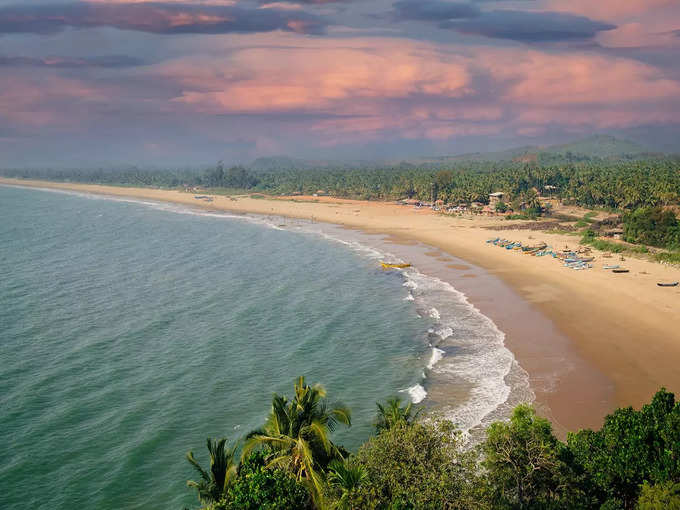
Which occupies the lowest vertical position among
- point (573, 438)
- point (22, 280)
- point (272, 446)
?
point (22, 280)

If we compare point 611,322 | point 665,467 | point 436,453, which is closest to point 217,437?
point 436,453

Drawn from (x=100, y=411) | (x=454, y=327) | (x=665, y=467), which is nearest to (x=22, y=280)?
(x=100, y=411)

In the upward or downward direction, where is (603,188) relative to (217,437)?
upward

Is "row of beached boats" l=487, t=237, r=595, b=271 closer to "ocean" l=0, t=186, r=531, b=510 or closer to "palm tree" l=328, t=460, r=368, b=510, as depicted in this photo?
"ocean" l=0, t=186, r=531, b=510

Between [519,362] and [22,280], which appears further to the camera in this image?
[22,280]

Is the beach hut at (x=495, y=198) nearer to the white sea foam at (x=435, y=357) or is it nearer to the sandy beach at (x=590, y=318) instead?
the sandy beach at (x=590, y=318)

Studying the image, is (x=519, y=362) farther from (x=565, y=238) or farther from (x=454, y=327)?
(x=565, y=238)

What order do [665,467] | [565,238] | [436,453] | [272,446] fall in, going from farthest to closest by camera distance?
[565,238], [665,467], [272,446], [436,453]

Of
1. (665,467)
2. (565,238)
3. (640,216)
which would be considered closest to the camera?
(665,467)
